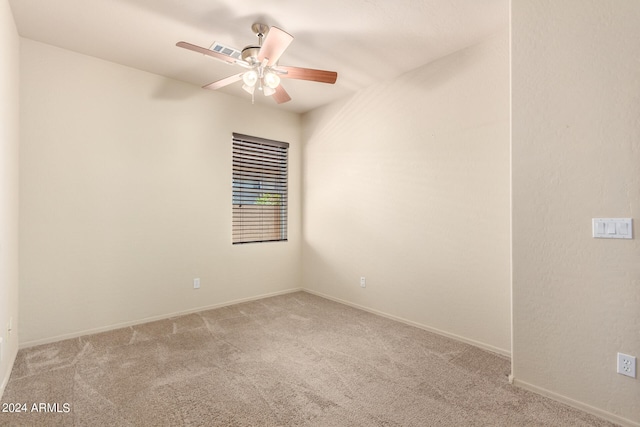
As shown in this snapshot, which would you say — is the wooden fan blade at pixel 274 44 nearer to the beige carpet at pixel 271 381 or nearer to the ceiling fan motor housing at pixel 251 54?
the ceiling fan motor housing at pixel 251 54

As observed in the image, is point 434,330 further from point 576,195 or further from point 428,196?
point 576,195

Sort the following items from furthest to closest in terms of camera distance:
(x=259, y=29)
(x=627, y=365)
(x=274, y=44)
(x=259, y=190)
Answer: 1. (x=259, y=190)
2. (x=259, y=29)
3. (x=274, y=44)
4. (x=627, y=365)

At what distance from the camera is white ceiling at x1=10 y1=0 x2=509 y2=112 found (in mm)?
2342

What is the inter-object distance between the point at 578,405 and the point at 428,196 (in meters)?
1.91

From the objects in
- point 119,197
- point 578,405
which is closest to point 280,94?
point 119,197

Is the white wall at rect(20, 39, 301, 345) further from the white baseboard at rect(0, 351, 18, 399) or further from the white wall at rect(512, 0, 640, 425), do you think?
the white wall at rect(512, 0, 640, 425)

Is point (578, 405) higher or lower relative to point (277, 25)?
lower

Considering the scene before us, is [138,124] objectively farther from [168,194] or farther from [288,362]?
[288,362]

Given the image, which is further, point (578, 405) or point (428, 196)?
point (428, 196)

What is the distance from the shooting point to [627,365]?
1.74 m

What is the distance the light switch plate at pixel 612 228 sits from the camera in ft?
5.68

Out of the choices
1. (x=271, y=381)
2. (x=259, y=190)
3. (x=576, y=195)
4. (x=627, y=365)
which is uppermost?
(x=259, y=190)

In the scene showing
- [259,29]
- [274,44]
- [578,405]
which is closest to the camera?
[578,405]

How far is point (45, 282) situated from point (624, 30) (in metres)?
4.57
